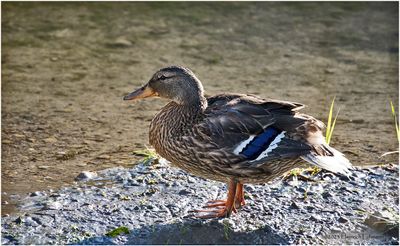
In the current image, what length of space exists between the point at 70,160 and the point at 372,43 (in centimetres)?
458

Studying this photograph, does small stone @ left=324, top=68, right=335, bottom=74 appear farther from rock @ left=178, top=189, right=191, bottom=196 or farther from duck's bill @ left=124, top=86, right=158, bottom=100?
rock @ left=178, top=189, right=191, bottom=196

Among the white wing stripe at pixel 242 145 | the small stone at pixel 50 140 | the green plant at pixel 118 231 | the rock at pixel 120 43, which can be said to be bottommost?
the small stone at pixel 50 140

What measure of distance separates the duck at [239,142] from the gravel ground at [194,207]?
219 millimetres

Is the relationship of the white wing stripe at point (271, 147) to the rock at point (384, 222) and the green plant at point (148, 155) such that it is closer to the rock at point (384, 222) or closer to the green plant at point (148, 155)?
the rock at point (384, 222)

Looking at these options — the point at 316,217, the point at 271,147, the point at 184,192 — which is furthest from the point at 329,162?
the point at 184,192

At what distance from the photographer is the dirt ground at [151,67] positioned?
6.77 metres

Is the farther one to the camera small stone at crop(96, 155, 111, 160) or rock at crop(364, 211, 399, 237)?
small stone at crop(96, 155, 111, 160)

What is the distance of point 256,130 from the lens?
5250 mm

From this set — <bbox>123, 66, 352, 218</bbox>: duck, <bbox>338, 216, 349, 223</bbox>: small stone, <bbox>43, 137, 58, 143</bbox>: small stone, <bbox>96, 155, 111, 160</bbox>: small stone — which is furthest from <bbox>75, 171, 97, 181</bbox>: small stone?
<bbox>338, 216, 349, 223</bbox>: small stone

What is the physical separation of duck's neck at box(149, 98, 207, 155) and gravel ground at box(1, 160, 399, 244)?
423mm

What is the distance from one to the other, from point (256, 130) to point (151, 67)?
11.9 feet

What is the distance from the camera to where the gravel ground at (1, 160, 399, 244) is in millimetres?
5102

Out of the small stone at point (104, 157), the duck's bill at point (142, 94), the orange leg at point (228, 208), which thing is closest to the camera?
the orange leg at point (228, 208)

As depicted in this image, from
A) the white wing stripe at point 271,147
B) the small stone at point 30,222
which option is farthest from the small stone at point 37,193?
the white wing stripe at point 271,147
